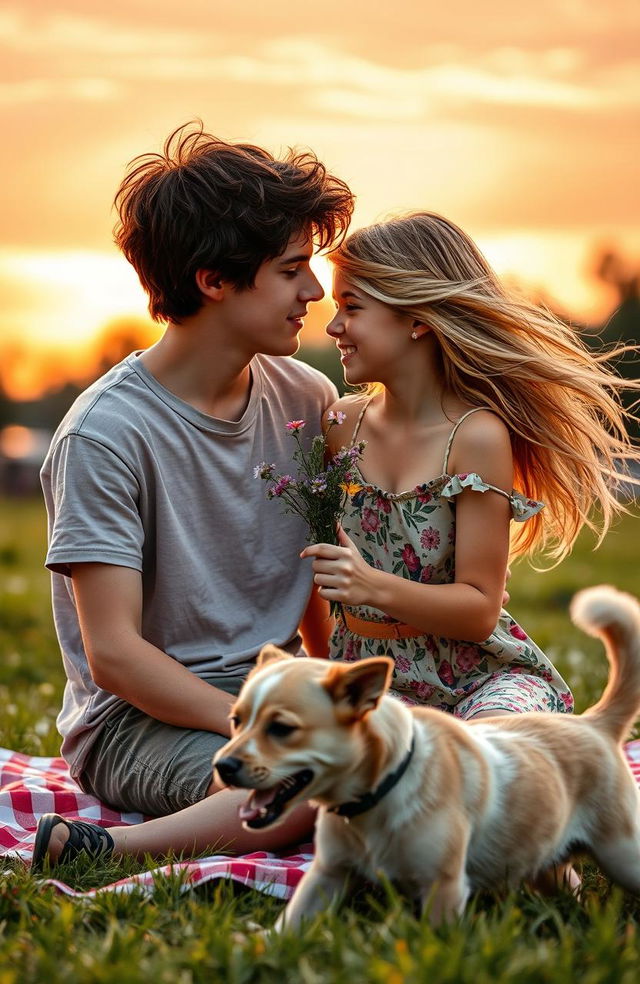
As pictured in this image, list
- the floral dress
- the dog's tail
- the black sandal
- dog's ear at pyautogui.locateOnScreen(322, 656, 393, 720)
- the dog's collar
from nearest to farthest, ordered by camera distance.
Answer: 1. dog's ear at pyautogui.locateOnScreen(322, 656, 393, 720)
2. the dog's collar
3. the dog's tail
4. the black sandal
5. the floral dress

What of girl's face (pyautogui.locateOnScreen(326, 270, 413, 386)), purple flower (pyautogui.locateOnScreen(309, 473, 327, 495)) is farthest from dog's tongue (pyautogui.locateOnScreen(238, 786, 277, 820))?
girl's face (pyautogui.locateOnScreen(326, 270, 413, 386))

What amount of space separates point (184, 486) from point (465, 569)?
116 centimetres

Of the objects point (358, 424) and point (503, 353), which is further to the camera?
point (358, 424)

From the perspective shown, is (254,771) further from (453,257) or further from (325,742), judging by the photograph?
(453,257)

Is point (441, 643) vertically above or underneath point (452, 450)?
underneath

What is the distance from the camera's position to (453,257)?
4789mm

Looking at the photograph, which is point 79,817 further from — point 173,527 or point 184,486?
point 184,486

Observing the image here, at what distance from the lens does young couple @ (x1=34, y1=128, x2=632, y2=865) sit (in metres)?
4.34

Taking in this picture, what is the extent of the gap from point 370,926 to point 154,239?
2.95 metres

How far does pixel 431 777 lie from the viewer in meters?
3.06

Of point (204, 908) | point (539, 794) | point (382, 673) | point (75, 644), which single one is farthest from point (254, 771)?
point (75, 644)

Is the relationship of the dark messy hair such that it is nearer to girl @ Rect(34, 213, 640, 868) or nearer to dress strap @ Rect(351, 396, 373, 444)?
girl @ Rect(34, 213, 640, 868)

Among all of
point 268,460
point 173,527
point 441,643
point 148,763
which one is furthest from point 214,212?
point 148,763

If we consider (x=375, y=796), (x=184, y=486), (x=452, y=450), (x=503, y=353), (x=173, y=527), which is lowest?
(x=375, y=796)
